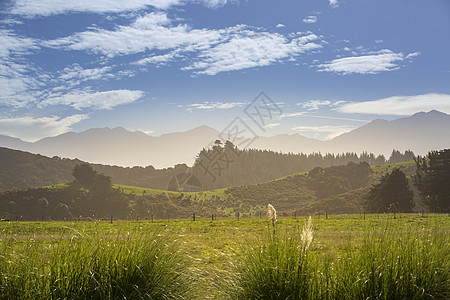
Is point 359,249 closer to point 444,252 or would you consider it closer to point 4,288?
point 444,252

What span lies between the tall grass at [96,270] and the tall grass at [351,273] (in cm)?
129

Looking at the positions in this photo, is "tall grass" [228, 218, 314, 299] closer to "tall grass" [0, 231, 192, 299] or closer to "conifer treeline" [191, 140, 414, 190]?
"tall grass" [0, 231, 192, 299]

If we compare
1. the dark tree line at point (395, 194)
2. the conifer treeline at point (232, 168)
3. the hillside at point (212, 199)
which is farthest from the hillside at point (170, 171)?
the dark tree line at point (395, 194)

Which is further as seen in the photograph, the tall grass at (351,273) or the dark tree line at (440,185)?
the dark tree line at (440,185)

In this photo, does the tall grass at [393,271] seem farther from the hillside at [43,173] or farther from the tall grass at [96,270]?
the hillside at [43,173]

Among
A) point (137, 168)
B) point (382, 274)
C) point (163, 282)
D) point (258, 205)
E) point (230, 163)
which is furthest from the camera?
point (137, 168)

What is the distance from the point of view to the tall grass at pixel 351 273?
5.48 metres

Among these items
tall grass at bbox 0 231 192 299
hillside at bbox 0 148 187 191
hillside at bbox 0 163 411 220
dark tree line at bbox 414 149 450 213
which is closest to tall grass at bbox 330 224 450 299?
tall grass at bbox 0 231 192 299

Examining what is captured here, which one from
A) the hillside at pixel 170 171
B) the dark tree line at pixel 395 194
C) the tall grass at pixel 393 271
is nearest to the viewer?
the tall grass at pixel 393 271

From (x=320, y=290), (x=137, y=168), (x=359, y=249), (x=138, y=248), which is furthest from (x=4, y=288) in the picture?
(x=137, y=168)

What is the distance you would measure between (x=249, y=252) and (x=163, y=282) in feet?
5.44

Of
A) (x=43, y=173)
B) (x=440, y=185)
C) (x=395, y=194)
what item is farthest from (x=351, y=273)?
(x=43, y=173)

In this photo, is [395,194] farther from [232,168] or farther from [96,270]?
[232,168]

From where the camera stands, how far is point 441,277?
5.59 metres
